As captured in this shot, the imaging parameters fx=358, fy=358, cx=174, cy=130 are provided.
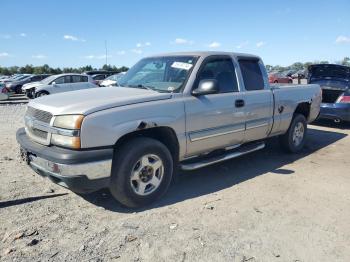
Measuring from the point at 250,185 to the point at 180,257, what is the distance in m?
2.21

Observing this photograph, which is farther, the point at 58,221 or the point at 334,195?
the point at 334,195

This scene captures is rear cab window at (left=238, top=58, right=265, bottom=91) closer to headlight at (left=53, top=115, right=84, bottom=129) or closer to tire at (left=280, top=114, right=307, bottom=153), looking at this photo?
tire at (left=280, top=114, right=307, bottom=153)

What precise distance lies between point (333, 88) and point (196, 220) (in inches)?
301

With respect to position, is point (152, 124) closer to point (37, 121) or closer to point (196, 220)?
point (196, 220)

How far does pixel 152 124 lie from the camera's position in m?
4.22

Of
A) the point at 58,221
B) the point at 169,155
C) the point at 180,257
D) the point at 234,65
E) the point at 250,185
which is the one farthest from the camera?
the point at 234,65

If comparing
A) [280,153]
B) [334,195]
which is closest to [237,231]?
[334,195]

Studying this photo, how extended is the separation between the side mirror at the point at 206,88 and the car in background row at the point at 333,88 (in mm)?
6164

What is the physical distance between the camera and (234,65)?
217 inches

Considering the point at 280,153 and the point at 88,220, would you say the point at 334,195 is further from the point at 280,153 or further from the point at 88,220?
the point at 88,220

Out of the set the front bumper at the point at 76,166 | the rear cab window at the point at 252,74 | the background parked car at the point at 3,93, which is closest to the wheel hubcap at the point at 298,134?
the rear cab window at the point at 252,74

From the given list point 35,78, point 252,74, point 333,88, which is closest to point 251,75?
point 252,74

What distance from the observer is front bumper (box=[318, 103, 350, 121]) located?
9.42 m

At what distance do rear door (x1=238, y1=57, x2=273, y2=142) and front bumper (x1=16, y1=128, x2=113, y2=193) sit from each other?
2.54m
